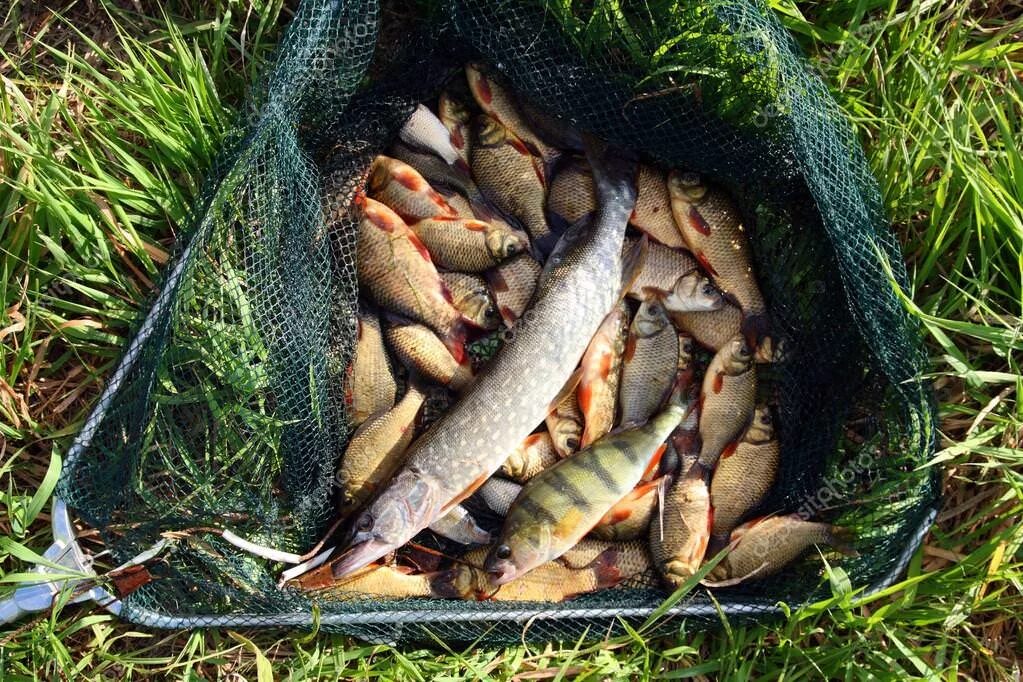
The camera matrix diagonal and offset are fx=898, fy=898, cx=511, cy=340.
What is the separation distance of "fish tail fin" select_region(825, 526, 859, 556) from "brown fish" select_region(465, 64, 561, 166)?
178cm

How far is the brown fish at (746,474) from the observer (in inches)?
135

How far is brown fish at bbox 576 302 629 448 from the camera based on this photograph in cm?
348

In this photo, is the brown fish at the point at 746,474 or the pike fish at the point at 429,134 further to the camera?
the pike fish at the point at 429,134

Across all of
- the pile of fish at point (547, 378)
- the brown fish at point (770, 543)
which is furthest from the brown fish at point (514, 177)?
the brown fish at point (770, 543)

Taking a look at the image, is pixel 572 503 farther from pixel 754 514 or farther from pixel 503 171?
pixel 503 171

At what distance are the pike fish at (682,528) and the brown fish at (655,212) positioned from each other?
0.89m

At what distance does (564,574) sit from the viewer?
11.4ft

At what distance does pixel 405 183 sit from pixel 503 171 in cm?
39

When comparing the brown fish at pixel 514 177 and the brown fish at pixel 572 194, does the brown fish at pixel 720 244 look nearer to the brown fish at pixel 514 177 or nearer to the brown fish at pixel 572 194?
the brown fish at pixel 572 194

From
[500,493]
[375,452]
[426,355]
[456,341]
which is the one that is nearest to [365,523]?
[375,452]

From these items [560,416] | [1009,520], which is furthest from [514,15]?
[1009,520]

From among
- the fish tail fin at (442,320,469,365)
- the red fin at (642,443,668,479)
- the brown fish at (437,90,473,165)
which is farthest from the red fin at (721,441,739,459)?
the brown fish at (437,90,473,165)

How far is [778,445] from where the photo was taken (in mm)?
3469

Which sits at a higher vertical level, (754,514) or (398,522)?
(398,522)
